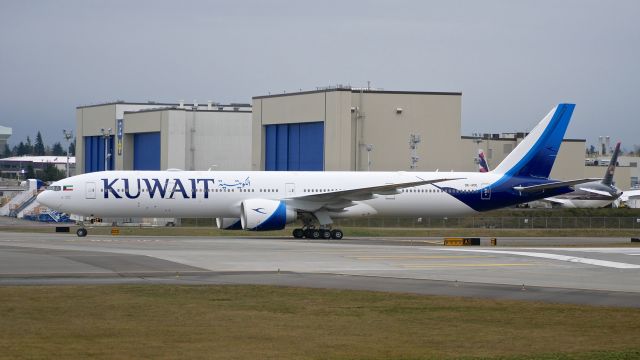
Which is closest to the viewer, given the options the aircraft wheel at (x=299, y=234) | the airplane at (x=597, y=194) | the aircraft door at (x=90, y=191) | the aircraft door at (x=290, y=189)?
the aircraft door at (x=90, y=191)

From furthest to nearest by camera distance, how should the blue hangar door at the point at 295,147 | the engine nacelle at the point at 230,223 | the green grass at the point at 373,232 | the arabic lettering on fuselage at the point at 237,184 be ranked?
1. the blue hangar door at the point at 295,147
2. the green grass at the point at 373,232
3. the engine nacelle at the point at 230,223
4. the arabic lettering on fuselage at the point at 237,184

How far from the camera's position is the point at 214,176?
1943 inches

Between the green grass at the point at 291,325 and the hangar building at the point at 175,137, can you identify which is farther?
the hangar building at the point at 175,137

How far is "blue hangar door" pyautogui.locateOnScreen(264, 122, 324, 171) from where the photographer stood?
87.8 metres

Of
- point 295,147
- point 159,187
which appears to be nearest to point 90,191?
point 159,187

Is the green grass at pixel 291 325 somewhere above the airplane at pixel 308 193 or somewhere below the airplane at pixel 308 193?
below

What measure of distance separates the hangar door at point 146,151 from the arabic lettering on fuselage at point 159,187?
2059 inches

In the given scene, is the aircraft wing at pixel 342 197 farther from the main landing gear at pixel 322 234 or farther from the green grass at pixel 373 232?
the green grass at pixel 373 232

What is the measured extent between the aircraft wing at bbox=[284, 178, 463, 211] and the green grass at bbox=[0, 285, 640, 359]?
2568cm

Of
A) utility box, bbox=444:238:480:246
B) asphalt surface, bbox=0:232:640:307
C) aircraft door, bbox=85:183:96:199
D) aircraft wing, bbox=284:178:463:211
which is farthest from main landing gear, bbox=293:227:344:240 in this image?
aircraft door, bbox=85:183:96:199

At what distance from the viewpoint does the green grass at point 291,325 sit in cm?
1480

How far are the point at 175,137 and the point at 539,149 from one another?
5194cm

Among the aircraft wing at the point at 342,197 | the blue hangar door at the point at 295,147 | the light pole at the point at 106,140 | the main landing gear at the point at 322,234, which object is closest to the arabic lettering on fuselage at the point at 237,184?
the aircraft wing at the point at 342,197

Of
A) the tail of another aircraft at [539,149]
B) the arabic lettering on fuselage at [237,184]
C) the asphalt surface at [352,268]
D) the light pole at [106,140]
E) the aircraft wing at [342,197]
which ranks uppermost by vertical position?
the light pole at [106,140]
